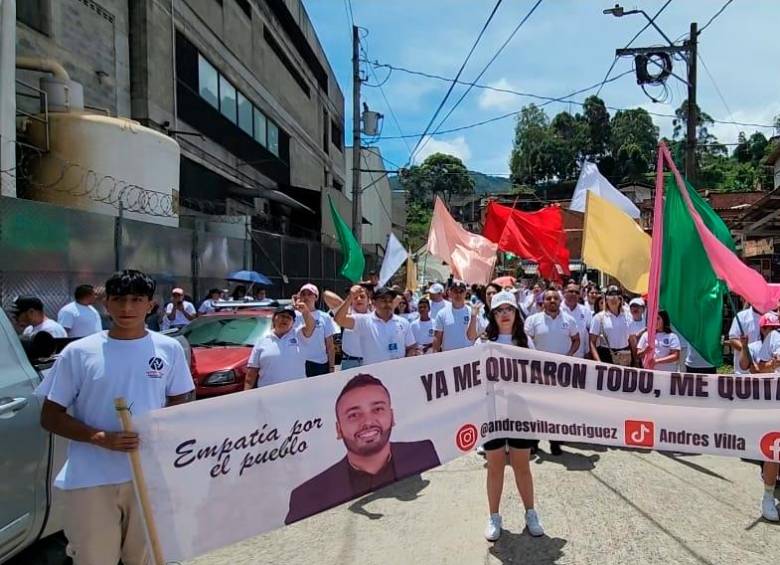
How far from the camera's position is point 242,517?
328 cm

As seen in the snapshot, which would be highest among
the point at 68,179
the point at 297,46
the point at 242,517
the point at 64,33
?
the point at 297,46

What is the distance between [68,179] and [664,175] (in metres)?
11.1

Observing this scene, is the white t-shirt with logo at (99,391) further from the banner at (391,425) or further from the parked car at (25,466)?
the parked car at (25,466)

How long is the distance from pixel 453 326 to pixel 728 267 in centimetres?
322

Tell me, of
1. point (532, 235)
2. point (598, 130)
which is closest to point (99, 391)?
point (532, 235)

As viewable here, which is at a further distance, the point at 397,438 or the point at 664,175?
the point at 664,175

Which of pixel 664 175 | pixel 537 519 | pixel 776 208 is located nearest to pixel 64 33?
pixel 664 175

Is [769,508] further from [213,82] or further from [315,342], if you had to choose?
[213,82]

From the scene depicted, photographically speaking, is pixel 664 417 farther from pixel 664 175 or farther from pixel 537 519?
pixel 664 175

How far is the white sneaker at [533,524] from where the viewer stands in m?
4.47

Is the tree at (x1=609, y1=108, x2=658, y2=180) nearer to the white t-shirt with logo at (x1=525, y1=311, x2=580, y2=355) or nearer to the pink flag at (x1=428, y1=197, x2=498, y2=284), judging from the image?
the pink flag at (x1=428, y1=197, x2=498, y2=284)

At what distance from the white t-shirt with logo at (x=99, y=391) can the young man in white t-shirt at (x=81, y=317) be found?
5394 mm

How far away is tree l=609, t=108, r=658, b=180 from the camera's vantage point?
7344 cm

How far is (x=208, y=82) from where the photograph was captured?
20.0 meters
